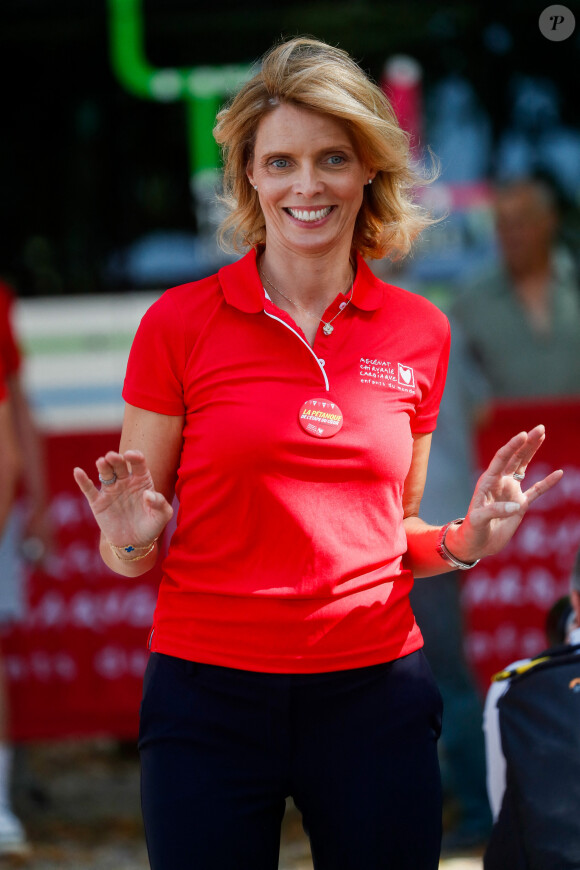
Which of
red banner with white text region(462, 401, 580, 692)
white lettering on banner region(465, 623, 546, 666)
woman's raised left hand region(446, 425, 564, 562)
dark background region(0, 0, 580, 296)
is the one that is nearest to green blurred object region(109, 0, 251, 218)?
dark background region(0, 0, 580, 296)

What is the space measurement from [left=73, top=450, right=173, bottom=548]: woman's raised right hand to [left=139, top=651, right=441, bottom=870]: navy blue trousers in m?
0.22

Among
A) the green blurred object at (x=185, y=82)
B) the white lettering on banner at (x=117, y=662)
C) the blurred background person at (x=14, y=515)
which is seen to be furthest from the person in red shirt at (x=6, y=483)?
the green blurred object at (x=185, y=82)

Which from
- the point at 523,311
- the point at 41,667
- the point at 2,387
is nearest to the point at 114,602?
the point at 41,667

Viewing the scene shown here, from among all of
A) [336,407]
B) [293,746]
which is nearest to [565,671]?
[293,746]

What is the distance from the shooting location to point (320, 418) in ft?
5.86

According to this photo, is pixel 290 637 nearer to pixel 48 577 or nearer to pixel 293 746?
pixel 293 746

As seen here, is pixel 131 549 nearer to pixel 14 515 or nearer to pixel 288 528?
pixel 288 528

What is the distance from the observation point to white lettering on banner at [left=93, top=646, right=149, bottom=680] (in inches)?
174

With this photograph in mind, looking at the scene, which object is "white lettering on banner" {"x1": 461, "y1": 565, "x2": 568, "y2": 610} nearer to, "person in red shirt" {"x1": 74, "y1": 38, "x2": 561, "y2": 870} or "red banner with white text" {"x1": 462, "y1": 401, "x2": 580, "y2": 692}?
"red banner with white text" {"x1": 462, "y1": 401, "x2": 580, "y2": 692}

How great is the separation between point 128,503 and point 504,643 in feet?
9.66

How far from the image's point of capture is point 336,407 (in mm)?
1814

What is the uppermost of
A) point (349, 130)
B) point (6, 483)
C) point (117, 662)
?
point (349, 130)

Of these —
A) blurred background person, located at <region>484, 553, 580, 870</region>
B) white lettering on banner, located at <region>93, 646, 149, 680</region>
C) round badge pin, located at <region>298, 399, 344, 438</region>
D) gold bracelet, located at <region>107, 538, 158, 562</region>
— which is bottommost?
white lettering on banner, located at <region>93, 646, 149, 680</region>

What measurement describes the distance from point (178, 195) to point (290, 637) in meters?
3.49
